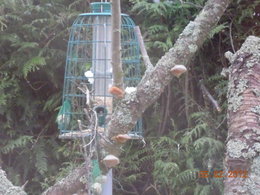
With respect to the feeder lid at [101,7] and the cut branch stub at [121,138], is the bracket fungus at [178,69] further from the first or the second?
the feeder lid at [101,7]

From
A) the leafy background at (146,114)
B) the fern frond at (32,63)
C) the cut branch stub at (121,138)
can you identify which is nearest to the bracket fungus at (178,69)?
the cut branch stub at (121,138)

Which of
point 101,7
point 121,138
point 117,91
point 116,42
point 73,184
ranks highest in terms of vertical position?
point 101,7

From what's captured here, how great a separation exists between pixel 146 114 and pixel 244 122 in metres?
1.33

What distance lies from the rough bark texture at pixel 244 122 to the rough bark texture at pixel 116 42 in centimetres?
35

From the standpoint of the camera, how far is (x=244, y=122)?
1252 mm

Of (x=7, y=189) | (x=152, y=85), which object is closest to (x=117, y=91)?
(x=152, y=85)

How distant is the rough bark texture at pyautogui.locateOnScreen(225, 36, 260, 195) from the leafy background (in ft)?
3.21

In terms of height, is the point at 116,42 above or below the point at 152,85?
above

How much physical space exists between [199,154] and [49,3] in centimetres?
119

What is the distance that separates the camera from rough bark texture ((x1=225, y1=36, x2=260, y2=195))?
3.92 ft

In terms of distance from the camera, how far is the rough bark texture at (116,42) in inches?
52.6

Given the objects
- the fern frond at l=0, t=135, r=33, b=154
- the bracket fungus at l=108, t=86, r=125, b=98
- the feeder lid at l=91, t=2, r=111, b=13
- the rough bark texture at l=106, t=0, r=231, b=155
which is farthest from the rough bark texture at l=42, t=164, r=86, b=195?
the fern frond at l=0, t=135, r=33, b=154

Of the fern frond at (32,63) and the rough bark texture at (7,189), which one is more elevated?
the fern frond at (32,63)

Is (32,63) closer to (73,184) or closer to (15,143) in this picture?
(15,143)
